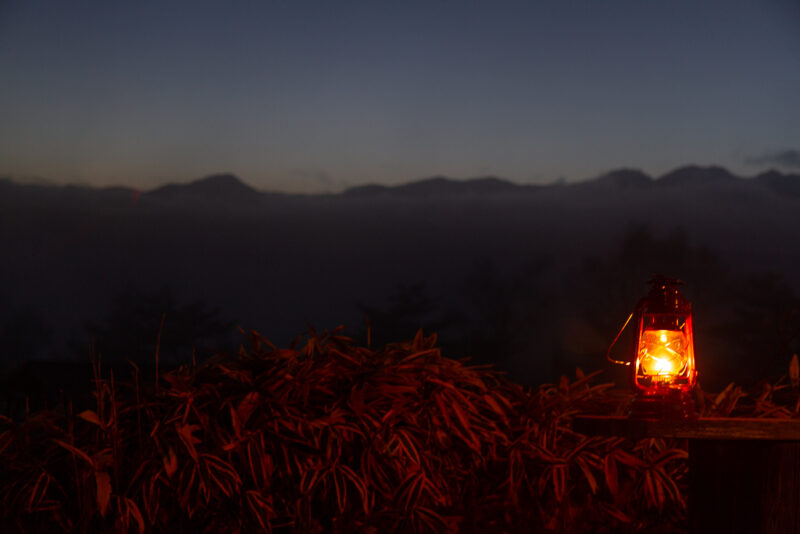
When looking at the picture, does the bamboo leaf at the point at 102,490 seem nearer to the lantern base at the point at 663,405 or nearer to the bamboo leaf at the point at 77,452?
the bamboo leaf at the point at 77,452

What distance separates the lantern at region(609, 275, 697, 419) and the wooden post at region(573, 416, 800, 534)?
135mm

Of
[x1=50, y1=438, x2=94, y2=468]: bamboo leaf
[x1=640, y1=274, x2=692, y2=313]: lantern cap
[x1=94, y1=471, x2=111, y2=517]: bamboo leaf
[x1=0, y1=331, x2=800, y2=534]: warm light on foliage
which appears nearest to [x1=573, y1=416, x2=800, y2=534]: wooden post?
[x1=640, y1=274, x2=692, y2=313]: lantern cap

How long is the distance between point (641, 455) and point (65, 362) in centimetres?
322

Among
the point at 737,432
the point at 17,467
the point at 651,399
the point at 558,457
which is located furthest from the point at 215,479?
the point at 737,432

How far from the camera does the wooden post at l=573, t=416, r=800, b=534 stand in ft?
7.50

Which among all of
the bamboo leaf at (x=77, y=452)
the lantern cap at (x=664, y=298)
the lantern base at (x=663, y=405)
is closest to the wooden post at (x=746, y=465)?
the lantern base at (x=663, y=405)

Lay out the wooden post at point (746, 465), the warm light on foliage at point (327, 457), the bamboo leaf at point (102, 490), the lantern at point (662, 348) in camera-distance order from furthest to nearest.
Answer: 1. the warm light on foliage at point (327, 457)
2. the bamboo leaf at point (102, 490)
3. the lantern at point (662, 348)
4. the wooden post at point (746, 465)

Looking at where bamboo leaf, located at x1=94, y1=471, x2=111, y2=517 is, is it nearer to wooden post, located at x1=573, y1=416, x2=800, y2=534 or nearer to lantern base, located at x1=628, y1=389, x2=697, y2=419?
wooden post, located at x1=573, y1=416, x2=800, y2=534

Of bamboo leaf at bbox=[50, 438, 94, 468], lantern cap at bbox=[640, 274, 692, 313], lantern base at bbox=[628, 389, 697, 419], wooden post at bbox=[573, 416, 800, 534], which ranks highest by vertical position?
lantern cap at bbox=[640, 274, 692, 313]

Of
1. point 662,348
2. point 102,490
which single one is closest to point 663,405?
point 662,348

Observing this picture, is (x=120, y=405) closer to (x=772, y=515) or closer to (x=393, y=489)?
(x=393, y=489)

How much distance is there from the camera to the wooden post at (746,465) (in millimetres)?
2285

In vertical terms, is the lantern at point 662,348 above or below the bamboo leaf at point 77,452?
above

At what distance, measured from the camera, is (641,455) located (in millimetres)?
3701
